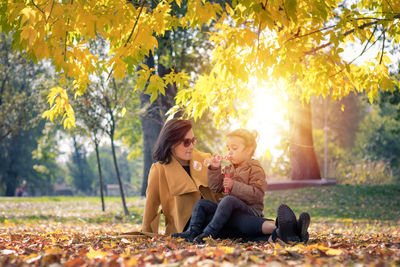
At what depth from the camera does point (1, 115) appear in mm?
17672

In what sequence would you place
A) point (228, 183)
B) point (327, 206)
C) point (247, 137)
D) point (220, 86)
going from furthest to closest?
point (327, 206)
point (220, 86)
point (247, 137)
point (228, 183)

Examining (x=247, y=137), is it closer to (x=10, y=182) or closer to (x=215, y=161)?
(x=215, y=161)

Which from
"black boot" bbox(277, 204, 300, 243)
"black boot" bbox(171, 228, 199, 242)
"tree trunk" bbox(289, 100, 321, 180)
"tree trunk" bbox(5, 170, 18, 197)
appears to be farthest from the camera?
"tree trunk" bbox(5, 170, 18, 197)

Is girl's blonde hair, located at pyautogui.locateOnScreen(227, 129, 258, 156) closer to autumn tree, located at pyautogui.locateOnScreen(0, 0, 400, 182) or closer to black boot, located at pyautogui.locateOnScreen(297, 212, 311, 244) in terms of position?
autumn tree, located at pyautogui.locateOnScreen(0, 0, 400, 182)

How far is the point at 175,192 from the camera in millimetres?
5000

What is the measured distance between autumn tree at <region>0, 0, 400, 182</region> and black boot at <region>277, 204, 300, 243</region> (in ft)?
4.77

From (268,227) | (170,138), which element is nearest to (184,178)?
(170,138)

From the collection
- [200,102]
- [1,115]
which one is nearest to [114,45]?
[200,102]

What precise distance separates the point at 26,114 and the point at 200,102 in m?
14.5

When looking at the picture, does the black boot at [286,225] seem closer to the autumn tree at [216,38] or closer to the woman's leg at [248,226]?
the woman's leg at [248,226]

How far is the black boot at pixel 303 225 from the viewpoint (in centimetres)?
403

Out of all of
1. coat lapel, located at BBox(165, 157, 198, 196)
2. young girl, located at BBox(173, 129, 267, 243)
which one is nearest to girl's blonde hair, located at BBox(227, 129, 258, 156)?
young girl, located at BBox(173, 129, 267, 243)

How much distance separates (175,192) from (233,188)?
0.83 meters

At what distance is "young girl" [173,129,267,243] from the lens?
14.0ft
